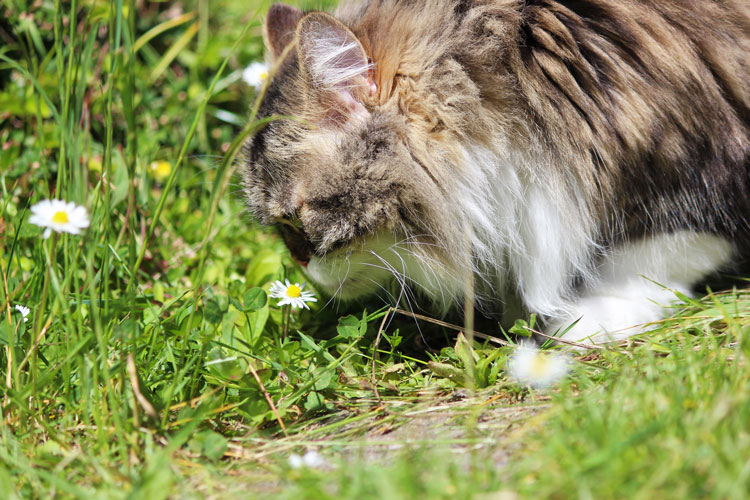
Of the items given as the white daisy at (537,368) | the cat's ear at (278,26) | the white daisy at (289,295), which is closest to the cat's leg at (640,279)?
the white daisy at (537,368)

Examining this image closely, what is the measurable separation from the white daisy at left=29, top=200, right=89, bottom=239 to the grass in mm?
39

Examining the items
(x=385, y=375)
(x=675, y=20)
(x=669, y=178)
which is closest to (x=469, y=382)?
(x=385, y=375)

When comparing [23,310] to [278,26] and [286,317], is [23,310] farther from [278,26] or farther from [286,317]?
[278,26]

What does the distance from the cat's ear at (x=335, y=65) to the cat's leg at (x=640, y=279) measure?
80 centimetres

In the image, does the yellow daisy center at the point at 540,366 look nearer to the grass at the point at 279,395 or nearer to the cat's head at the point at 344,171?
the grass at the point at 279,395

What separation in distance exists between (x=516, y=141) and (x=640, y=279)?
55cm

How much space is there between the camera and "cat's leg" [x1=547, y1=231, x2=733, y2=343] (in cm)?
168

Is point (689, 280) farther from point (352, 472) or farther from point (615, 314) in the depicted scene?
point (352, 472)

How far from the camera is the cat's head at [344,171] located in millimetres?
1517

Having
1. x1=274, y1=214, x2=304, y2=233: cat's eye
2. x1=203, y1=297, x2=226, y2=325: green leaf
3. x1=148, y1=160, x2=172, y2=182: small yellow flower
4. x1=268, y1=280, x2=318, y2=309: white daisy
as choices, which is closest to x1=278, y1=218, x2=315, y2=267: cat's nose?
x1=274, y1=214, x2=304, y2=233: cat's eye

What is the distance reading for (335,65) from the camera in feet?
4.98

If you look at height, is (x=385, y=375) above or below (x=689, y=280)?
below

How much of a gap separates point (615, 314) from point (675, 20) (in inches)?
29.7

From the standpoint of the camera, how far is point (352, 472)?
3.24ft
